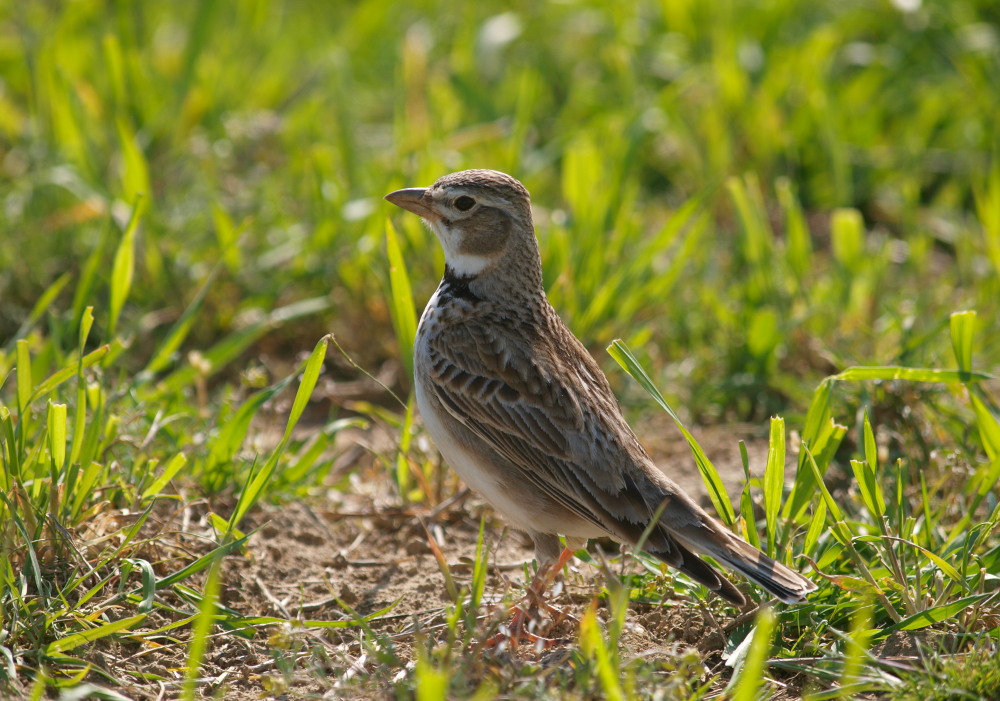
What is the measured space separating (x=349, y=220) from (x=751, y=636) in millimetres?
3405

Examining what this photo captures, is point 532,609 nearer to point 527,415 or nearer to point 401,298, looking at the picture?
point 527,415

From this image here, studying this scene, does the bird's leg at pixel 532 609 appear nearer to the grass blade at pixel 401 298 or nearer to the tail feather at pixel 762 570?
the tail feather at pixel 762 570

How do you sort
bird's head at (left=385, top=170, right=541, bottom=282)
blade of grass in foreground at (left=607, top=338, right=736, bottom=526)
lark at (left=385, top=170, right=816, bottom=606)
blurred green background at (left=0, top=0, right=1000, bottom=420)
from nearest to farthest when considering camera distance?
lark at (left=385, top=170, right=816, bottom=606) < blade of grass in foreground at (left=607, top=338, right=736, bottom=526) < bird's head at (left=385, top=170, right=541, bottom=282) < blurred green background at (left=0, top=0, right=1000, bottom=420)

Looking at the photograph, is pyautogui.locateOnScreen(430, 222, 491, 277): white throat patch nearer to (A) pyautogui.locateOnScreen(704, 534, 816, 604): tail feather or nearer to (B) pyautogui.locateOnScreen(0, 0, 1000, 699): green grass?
(B) pyautogui.locateOnScreen(0, 0, 1000, 699): green grass

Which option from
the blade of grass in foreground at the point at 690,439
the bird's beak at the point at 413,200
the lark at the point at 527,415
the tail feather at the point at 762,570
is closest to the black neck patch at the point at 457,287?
the lark at the point at 527,415

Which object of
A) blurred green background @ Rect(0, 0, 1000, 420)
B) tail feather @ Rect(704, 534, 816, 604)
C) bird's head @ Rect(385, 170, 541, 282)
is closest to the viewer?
tail feather @ Rect(704, 534, 816, 604)

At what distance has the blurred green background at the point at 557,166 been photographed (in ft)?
19.5

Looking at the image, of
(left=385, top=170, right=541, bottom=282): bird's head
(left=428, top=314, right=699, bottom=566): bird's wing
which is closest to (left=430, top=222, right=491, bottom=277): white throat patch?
(left=385, top=170, right=541, bottom=282): bird's head

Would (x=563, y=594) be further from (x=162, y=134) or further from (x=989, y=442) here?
(x=162, y=134)

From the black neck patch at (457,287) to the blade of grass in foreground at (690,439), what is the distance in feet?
2.64

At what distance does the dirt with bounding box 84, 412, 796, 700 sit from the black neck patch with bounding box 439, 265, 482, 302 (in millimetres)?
879

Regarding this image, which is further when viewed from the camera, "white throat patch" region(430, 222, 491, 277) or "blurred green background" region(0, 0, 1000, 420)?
"blurred green background" region(0, 0, 1000, 420)

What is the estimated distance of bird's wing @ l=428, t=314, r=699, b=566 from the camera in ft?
13.6

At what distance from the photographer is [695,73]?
795cm
